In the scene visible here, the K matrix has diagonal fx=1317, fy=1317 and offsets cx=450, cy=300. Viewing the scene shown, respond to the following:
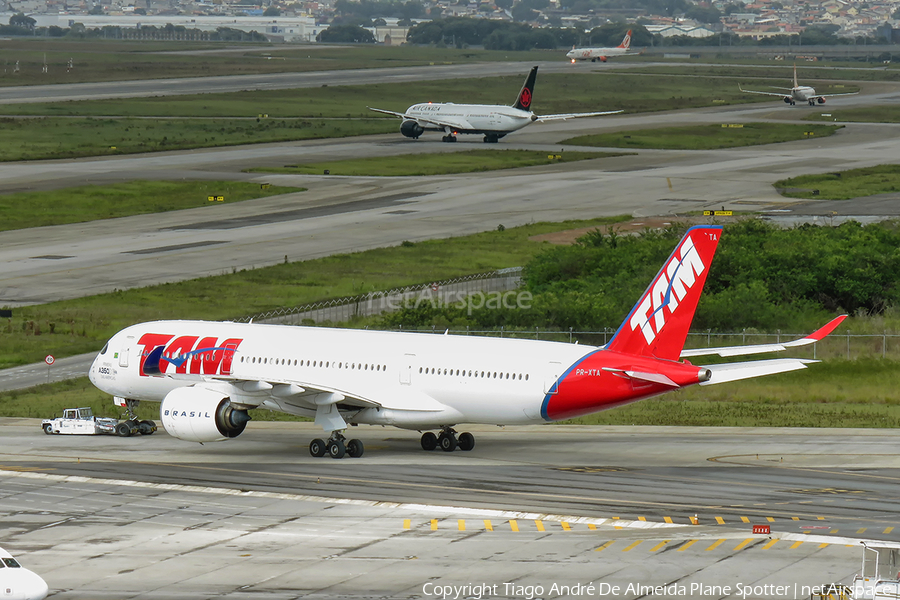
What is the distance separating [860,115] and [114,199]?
12046 cm

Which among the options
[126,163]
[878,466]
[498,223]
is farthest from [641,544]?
[126,163]

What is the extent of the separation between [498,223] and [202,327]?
2110 inches

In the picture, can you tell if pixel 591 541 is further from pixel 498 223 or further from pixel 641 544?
pixel 498 223

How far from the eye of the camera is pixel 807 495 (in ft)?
126

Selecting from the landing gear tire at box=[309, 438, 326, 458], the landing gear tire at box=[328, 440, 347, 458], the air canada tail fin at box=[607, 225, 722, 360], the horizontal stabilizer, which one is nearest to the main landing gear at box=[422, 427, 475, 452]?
the landing gear tire at box=[328, 440, 347, 458]

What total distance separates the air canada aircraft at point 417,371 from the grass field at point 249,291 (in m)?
18.4

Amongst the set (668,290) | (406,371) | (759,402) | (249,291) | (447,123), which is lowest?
(759,402)

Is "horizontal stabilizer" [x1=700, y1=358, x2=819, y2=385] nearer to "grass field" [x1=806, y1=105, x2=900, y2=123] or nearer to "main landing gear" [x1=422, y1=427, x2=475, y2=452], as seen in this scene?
"main landing gear" [x1=422, y1=427, x2=475, y2=452]

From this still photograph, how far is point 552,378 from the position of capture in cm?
4212

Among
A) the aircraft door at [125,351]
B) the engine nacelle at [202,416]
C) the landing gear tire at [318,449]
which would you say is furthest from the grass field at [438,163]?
the engine nacelle at [202,416]

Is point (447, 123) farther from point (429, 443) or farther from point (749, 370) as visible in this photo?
point (749, 370)

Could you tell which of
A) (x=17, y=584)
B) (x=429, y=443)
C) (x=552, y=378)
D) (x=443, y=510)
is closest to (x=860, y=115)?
(x=429, y=443)

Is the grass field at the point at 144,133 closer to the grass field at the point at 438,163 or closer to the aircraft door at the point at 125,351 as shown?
the grass field at the point at 438,163

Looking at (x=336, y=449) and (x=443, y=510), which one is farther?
(x=336, y=449)
